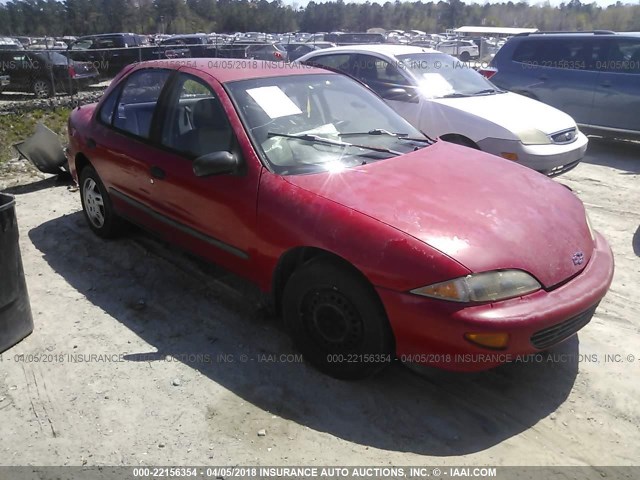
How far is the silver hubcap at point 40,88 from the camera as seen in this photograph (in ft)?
45.9

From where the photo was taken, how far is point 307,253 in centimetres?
316

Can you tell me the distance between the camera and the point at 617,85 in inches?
345

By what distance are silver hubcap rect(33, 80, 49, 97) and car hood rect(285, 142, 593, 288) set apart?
43.6ft

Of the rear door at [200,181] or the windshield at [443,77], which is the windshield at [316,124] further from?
the windshield at [443,77]

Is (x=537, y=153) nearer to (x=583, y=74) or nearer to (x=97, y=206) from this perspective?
(x=583, y=74)

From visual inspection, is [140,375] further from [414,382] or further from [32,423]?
[414,382]

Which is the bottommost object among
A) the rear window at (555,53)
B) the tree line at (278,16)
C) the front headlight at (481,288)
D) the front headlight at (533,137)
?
the front headlight at (481,288)

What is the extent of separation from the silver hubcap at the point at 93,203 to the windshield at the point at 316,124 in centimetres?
210

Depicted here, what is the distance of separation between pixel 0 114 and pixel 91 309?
26.1ft

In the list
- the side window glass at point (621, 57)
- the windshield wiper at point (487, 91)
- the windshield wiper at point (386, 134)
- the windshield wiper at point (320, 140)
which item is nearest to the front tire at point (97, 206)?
the windshield wiper at point (320, 140)

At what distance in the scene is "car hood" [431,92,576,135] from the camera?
6172 mm

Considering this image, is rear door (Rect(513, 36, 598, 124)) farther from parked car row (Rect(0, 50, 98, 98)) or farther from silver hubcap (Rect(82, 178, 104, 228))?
parked car row (Rect(0, 50, 98, 98))

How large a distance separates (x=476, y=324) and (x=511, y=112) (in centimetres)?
462

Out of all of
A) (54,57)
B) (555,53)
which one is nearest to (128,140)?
(555,53)
